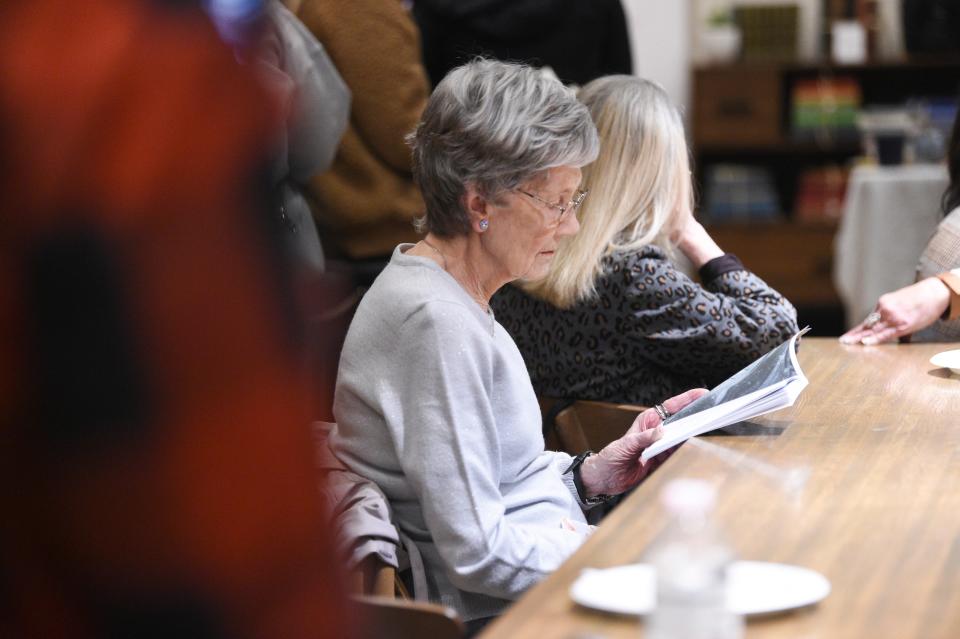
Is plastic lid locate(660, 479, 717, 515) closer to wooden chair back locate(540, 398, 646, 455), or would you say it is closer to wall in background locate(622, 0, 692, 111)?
wooden chair back locate(540, 398, 646, 455)

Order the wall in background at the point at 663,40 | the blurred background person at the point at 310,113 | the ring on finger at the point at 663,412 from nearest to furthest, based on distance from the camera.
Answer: the ring on finger at the point at 663,412, the blurred background person at the point at 310,113, the wall in background at the point at 663,40

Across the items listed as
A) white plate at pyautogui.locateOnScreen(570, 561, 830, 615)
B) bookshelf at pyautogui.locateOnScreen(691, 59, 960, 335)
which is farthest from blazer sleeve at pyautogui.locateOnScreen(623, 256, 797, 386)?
bookshelf at pyautogui.locateOnScreen(691, 59, 960, 335)

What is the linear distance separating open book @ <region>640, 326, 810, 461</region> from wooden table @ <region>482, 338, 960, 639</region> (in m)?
0.03

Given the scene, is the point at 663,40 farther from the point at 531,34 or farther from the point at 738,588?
the point at 738,588

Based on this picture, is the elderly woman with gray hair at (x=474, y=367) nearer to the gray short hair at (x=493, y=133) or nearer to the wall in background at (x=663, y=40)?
the gray short hair at (x=493, y=133)

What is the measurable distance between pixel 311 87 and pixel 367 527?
1540 millimetres

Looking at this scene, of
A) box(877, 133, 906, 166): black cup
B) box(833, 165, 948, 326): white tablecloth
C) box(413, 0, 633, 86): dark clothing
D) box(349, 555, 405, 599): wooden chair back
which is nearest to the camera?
box(349, 555, 405, 599): wooden chair back

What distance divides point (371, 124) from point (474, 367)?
1.73m

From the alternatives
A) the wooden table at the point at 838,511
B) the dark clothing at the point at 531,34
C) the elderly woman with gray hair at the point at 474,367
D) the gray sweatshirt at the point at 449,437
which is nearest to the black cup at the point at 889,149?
the dark clothing at the point at 531,34

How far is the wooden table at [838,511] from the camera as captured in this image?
3.61 feet

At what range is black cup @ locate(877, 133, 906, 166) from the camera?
5.49m

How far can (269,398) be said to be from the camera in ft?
1.66

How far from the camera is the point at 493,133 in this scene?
1743 mm

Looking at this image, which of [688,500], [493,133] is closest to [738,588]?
[688,500]
